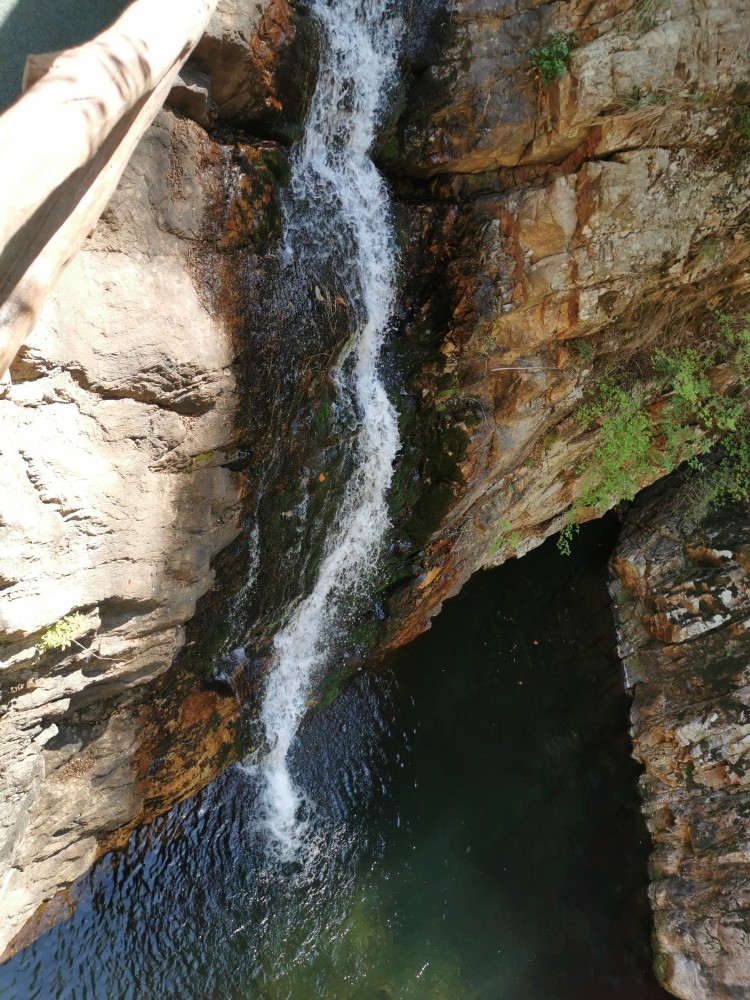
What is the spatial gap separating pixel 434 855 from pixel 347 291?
5.12 metres

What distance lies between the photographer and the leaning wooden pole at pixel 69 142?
1.89 metres

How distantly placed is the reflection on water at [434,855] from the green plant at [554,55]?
16.2ft

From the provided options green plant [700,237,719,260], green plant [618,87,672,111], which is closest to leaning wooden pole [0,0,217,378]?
green plant [618,87,672,111]

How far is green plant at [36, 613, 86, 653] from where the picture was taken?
3.17 metres

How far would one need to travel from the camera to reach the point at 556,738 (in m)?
6.93

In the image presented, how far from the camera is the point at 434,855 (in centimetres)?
602

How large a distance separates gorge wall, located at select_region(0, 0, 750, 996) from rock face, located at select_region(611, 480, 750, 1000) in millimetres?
2107

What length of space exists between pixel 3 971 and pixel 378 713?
3.47 meters

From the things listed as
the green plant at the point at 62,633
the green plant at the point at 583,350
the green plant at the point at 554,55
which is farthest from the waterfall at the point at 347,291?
the green plant at the point at 62,633

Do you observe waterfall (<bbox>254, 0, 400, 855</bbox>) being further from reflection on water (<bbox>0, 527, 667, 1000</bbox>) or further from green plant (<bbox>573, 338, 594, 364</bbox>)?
green plant (<bbox>573, 338, 594, 364</bbox>)

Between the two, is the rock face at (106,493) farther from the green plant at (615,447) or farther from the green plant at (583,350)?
the green plant at (615,447)

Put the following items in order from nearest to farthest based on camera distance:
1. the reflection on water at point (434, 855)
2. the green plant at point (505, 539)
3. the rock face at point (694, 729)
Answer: the reflection on water at point (434, 855) → the rock face at point (694, 729) → the green plant at point (505, 539)

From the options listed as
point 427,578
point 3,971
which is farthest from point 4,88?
point 3,971

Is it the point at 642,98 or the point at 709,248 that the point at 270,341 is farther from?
the point at 709,248
